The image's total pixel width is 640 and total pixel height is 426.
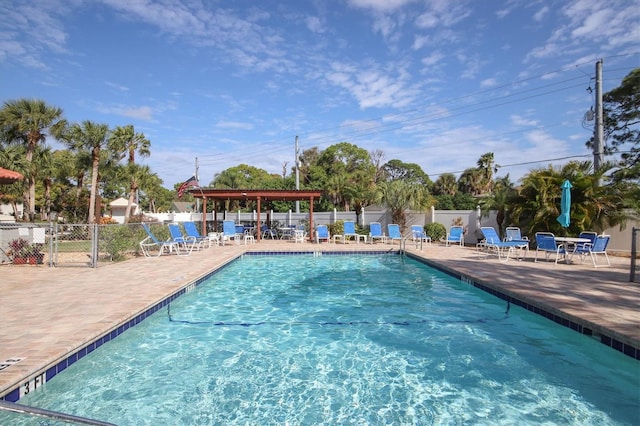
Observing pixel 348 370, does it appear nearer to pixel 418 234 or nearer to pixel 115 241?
pixel 115 241

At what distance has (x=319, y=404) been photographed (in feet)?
11.5

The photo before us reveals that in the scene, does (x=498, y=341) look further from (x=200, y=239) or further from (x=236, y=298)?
(x=200, y=239)

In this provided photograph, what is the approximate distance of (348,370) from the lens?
4.19 m

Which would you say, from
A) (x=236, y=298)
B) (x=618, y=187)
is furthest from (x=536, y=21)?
(x=236, y=298)

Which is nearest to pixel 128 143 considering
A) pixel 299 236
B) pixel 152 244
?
pixel 299 236

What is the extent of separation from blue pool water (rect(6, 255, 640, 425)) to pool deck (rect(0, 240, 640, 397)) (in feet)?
0.84

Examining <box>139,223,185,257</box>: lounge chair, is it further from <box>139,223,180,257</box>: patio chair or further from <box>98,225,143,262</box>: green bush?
<box>98,225,143,262</box>: green bush

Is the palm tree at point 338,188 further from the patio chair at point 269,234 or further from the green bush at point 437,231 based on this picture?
the green bush at point 437,231

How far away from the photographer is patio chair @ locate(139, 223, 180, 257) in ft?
36.9

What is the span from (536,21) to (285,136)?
2425 cm

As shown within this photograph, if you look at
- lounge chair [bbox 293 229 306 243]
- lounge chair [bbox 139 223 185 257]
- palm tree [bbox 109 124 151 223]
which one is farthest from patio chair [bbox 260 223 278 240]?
palm tree [bbox 109 124 151 223]

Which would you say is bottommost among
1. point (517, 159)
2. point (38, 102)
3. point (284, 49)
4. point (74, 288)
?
point (74, 288)

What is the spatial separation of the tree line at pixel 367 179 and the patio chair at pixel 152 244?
11.0 ft

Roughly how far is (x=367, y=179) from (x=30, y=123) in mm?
21657
